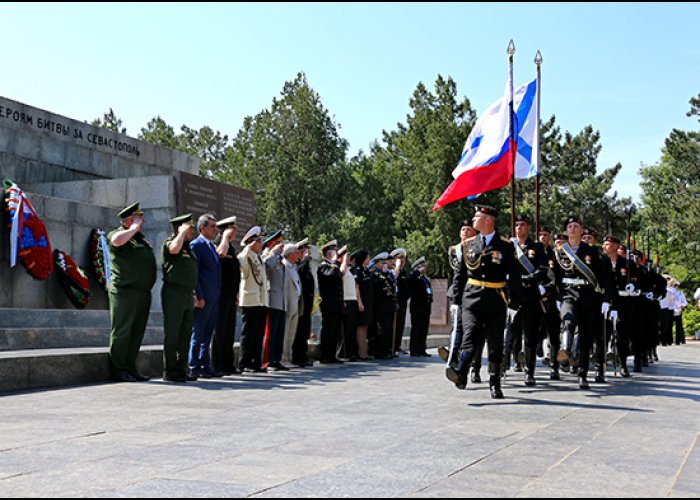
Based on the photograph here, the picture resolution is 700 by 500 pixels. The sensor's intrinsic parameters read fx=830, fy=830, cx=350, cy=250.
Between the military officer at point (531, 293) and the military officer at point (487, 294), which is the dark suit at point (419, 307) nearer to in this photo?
the military officer at point (531, 293)

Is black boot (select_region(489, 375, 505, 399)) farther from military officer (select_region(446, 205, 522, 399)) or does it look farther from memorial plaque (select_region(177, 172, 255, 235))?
memorial plaque (select_region(177, 172, 255, 235))

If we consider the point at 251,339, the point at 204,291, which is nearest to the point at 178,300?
the point at 204,291

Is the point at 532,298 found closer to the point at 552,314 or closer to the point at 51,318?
the point at 552,314

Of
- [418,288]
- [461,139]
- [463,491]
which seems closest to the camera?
[463,491]

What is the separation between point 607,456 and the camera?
197 inches

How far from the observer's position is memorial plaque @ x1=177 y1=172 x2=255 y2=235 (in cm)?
1628

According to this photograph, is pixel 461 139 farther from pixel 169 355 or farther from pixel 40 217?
pixel 169 355

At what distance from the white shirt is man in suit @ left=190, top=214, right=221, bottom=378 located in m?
3.95

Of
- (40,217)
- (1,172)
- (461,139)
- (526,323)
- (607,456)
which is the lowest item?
(607,456)

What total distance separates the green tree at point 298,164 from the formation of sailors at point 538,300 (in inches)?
1588

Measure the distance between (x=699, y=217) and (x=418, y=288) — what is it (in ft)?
100

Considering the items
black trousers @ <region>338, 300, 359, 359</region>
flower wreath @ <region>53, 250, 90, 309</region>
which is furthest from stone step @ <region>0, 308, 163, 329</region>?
black trousers @ <region>338, 300, 359, 359</region>

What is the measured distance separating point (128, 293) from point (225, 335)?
6.07 feet

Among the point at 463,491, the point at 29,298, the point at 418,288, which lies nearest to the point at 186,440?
the point at 463,491
